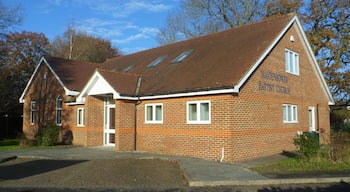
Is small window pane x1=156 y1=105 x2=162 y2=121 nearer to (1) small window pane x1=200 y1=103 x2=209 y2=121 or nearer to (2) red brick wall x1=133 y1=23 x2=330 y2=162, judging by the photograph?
(2) red brick wall x1=133 y1=23 x2=330 y2=162

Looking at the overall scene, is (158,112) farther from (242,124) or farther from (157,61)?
(157,61)

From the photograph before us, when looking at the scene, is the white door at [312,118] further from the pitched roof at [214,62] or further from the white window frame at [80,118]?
the white window frame at [80,118]

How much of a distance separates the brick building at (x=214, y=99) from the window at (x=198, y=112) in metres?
0.04

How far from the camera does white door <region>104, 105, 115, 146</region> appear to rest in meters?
18.5

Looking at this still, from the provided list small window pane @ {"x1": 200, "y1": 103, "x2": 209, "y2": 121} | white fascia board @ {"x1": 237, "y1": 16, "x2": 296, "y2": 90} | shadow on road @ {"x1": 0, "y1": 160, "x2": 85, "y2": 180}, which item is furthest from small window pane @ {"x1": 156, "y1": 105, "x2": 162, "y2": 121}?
white fascia board @ {"x1": 237, "y1": 16, "x2": 296, "y2": 90}

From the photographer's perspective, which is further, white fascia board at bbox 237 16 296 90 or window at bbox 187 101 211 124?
window at bbox 187 101 211 124

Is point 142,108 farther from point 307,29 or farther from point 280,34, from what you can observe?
point 307,29

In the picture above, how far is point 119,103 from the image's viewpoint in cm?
1554

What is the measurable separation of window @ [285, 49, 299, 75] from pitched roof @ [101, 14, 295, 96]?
180 cm

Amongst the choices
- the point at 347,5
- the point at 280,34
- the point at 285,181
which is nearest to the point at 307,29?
the point at 347,5

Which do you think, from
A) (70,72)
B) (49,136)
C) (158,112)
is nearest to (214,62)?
(158,112)

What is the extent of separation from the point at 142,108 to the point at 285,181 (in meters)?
8.85

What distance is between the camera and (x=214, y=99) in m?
12.8

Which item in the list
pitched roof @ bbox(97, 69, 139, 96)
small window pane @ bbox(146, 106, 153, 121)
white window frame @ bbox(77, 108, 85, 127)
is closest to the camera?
pitched roof @ bbox(97, 69, 139, 96)
